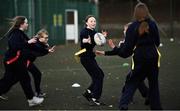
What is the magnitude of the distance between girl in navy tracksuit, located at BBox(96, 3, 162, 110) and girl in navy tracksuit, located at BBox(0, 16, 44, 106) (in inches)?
90.0

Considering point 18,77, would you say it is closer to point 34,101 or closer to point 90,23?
point 34,101

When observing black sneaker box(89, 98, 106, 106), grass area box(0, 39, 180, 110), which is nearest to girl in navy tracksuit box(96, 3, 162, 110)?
grass area box(0, 39, 180, 110)

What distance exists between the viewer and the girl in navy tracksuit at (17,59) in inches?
386

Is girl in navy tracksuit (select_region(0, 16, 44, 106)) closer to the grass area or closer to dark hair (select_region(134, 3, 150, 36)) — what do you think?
the grass area

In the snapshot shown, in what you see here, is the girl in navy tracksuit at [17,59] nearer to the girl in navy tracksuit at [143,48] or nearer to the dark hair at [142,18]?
the girl in navy tracksuit at [143,48]

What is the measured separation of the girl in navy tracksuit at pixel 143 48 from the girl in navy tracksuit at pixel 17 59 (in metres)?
2.29

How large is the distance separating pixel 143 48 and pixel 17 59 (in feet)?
9.06

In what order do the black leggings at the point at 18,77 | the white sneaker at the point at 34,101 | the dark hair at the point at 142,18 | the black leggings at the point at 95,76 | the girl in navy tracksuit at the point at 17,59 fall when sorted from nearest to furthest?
the dark hair at the point at 142,18 → the girl in navy tracksuit at the point at 17,59 → the black leggings at the point at 18,77 → the white sneaker at the point at 34,101 → the black leggings at the point at 95,76

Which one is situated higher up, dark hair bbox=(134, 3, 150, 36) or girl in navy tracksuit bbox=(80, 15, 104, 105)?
dark hair bbox=(134, 3, 150, 36)

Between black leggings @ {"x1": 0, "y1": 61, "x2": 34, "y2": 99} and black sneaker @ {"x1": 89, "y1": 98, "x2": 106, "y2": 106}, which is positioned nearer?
black leggings @ {"x1": 0, "y1": 61, "x2": 34, "y2": 99}

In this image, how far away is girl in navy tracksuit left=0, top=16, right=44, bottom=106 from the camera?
9.81 metres

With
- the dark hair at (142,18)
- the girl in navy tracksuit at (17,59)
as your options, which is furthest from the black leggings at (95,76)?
the dark hair at (142,18)

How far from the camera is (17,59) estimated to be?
9.91 metres

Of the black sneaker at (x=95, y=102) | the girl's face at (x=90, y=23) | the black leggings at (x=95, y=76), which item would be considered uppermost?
the girl's face at (x=90, y=23)
